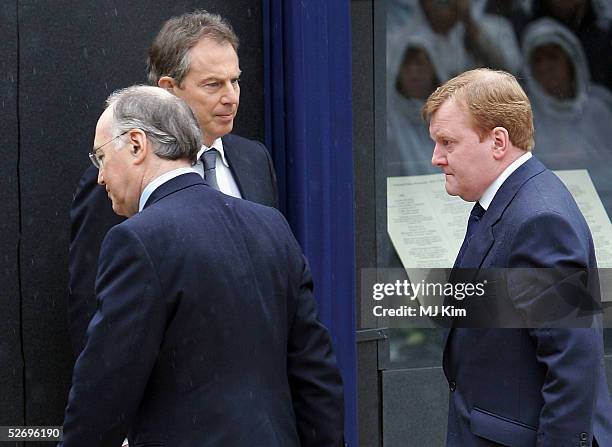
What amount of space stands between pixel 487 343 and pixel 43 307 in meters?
2.00

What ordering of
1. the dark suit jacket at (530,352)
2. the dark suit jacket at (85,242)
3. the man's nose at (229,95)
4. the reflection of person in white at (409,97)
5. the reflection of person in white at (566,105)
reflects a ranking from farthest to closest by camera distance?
the reflection of person in white at (566,105), the reflection of person in white at (409,97), the man's nose at (229,95), the dark suit jacket at (85,242), the dark suit jacket at (530,352)

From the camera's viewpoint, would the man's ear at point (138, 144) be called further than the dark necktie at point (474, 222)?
No

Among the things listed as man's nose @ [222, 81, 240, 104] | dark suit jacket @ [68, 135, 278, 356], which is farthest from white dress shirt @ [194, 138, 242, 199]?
dark suit jacket @ [68, 135, 278, 356]

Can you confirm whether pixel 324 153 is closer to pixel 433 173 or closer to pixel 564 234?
pixel 433 173

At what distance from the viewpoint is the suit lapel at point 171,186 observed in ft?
8.80

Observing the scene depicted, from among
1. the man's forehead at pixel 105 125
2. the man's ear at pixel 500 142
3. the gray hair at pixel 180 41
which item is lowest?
the man's ear at pixel 500 142

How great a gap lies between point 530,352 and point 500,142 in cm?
58

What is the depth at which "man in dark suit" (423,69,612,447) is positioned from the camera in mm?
2855

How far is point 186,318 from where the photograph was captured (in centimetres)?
257

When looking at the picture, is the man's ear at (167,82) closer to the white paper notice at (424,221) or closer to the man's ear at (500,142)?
the man's ear at (500,142)

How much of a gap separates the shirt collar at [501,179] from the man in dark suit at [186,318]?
1.97 feet

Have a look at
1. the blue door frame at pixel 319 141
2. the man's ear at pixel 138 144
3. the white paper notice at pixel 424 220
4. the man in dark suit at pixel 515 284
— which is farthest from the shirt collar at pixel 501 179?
the white paper notice at pixel 424 220

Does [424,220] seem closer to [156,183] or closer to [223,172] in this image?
[223,172]

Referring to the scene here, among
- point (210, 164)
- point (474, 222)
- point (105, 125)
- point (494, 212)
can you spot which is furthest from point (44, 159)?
point (494, 212)
